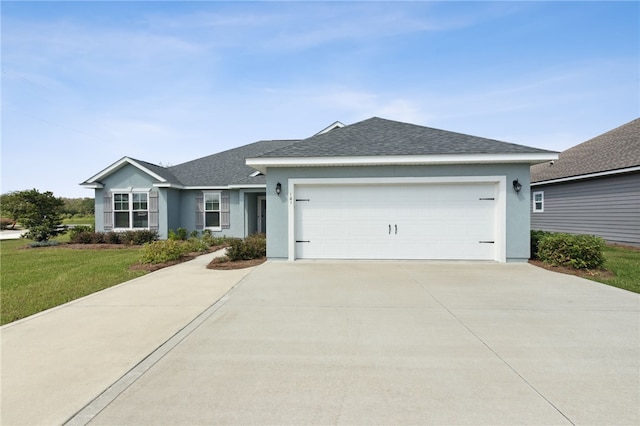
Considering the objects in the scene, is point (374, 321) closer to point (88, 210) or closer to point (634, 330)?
point (634, 330)

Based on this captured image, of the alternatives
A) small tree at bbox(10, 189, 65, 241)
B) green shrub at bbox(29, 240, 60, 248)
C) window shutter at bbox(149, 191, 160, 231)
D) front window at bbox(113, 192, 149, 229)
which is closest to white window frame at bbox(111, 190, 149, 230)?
front window at bbox(113, 192, 149, 229)

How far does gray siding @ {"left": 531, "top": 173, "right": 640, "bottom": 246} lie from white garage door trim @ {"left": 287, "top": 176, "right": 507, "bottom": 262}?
7.77 m

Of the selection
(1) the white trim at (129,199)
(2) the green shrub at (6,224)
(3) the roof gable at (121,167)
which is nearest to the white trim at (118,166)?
(3) the roof gable at (121,167)

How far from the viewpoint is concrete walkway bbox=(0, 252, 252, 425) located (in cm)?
263

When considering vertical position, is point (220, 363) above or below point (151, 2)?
below

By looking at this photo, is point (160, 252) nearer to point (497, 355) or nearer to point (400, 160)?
point (400, 160)

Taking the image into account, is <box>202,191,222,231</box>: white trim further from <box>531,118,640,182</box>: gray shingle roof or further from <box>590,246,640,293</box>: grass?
<box>531,118,640,182</box>: gray shingle roof

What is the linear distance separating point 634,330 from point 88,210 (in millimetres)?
53814

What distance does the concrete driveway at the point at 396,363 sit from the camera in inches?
97.1

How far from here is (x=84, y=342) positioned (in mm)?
3801

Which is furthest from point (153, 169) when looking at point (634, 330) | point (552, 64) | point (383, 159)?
point (552, 64)

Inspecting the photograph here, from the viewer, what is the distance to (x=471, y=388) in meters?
2.78

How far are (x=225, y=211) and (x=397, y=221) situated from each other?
9.98m

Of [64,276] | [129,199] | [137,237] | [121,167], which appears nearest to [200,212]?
[137,237]
